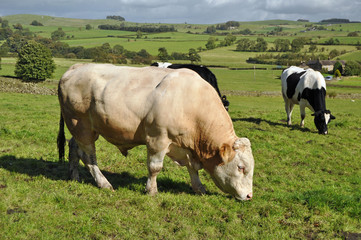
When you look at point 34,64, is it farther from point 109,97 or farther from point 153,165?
point 153,165

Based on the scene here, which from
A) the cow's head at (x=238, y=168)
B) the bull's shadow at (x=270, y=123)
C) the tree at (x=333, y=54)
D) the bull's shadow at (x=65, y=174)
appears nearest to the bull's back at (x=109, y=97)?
the bull's shadow at (x=65, y=174)

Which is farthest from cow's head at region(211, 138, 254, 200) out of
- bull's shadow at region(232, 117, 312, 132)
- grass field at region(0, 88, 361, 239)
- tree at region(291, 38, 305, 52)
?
tree at region(291, 38, 305, 52)

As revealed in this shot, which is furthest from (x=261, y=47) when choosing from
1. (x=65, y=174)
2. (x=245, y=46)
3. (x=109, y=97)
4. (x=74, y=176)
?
(x=109, y=97)

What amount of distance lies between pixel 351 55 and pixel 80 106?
126797mm

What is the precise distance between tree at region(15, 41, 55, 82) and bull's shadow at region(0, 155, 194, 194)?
51.8 m

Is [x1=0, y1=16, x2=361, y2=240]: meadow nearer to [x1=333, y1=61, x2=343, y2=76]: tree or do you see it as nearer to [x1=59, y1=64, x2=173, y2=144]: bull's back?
[x1=59, y1=64, x2=173, y2=144]: bull's back

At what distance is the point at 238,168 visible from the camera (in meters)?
6.75

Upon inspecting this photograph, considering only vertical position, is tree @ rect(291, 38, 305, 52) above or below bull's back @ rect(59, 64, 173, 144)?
above

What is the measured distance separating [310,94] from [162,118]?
12.3 meters

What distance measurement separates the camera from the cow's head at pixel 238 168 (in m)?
6.71

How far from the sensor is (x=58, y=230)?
5.56 m

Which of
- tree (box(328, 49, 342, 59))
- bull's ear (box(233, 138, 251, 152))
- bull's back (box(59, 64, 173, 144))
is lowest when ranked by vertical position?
bull's ear (box(233, 138, 251, 152))

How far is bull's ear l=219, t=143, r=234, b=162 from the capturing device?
677cm

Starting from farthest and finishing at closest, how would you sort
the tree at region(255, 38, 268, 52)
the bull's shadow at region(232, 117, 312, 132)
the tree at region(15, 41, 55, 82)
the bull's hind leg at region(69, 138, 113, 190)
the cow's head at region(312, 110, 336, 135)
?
1. the tree at region(255, 38, 268, 52)
2. the tree at region(15, 41, 55, 82)
3. the bull's shadow at region(232, 117, 312, 132)
4. the cow's head at region(312, 110, 336, 135)
5. the bull's hind leg at region(69, 138, 113, 190)
